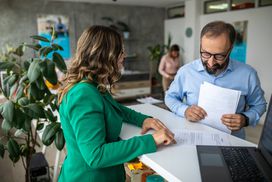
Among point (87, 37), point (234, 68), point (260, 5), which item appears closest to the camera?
point (87, 37)

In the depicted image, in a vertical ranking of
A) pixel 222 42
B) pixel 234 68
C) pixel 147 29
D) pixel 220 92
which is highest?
pixel 147 29

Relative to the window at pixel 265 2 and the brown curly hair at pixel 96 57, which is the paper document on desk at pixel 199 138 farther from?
the window at pixel 265 2

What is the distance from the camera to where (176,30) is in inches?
266

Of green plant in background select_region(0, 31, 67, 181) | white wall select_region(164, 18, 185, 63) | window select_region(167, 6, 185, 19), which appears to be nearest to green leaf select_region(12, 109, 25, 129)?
green plant in background select_region(0, 31, 67, 181)

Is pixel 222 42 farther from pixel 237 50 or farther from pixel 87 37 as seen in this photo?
pixel 237 50

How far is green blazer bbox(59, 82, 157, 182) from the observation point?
0.93m

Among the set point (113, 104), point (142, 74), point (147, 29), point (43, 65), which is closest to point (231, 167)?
point (113, 104)

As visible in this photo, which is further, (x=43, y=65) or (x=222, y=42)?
(x=43, y=65)

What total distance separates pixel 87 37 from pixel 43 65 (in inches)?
23.4

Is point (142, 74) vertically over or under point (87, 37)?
under

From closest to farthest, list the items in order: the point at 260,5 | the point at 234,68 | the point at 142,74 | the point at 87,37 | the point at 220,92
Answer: the point at 87,37, the point at 220,92, the point at 234,68, the point at 260,5, the point at 142,74

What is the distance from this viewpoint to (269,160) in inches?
34.4

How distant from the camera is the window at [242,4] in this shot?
4716 mm

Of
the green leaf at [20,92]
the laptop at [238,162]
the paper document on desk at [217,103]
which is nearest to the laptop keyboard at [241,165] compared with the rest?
the laptop at [238,162]
